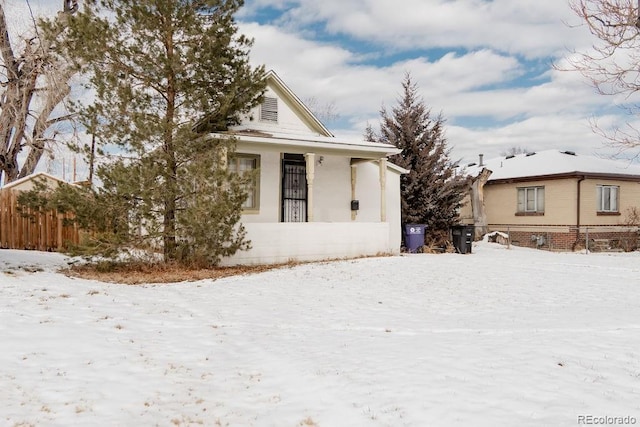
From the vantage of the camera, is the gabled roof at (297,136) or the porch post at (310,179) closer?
the gabled roof at (297,136)

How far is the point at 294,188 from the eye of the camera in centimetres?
1634

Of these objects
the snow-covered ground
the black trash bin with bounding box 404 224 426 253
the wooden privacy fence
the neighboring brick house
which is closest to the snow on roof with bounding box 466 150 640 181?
the neighboring brick house

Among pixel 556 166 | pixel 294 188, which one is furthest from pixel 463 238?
pixel 556 166

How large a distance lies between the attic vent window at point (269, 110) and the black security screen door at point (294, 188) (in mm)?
1553

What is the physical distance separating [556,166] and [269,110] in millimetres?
15437

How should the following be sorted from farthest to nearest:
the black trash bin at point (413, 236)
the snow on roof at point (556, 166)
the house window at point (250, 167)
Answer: the snow on roof at point (556, 166), the black trash bin at point (413, 236), the house window at point (250, 167)

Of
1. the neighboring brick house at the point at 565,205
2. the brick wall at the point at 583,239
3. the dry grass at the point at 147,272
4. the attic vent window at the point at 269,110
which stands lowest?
the dry grass at the point at 147,272

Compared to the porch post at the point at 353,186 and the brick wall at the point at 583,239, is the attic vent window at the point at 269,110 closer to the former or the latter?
the porch post at the point at 353,186

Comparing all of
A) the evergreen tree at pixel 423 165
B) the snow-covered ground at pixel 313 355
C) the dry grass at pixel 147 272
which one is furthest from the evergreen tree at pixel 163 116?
the evergreen tree at pixel 423 165

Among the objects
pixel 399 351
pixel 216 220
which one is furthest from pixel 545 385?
pixel 216 220

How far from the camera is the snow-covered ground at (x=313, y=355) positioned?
12.9ft

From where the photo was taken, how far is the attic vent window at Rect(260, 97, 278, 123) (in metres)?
16.5

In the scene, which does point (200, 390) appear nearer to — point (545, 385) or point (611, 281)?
point (545, 385)

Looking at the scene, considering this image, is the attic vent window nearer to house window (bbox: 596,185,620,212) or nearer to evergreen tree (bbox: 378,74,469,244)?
evergreen tree (bbox: 378,74,469,244)
